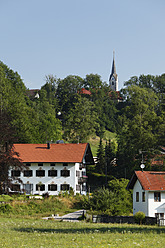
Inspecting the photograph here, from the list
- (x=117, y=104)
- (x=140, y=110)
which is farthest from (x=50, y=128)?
(x=117, y=104)

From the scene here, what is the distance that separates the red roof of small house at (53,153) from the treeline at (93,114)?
5.84m

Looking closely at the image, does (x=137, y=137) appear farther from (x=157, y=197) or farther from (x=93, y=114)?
(x=93, y=114)

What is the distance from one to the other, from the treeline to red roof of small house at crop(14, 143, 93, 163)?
5839 millimetres

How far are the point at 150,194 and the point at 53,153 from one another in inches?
954

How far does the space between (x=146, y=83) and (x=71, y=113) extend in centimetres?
2918

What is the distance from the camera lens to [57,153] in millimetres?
64688

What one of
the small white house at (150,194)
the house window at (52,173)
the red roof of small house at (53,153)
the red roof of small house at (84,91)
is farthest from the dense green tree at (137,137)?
the red roof of small house at (84,91)

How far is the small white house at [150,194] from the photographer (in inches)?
1716

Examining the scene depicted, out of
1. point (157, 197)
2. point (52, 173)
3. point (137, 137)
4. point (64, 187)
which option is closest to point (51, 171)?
point (52, 173)

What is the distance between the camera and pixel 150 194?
43812 mm

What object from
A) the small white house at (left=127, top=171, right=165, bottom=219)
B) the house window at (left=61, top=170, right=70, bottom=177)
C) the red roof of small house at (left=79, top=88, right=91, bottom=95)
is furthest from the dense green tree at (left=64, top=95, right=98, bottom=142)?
the small white house at (left=127, top=171, right=165, bottom=219)

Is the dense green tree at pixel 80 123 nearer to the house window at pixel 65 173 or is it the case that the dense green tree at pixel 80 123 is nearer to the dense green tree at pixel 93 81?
the dense green tree at pixel 93 81

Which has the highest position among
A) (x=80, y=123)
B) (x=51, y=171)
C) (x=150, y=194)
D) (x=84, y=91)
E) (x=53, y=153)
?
(x=84, y=91)

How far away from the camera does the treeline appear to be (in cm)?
7081
